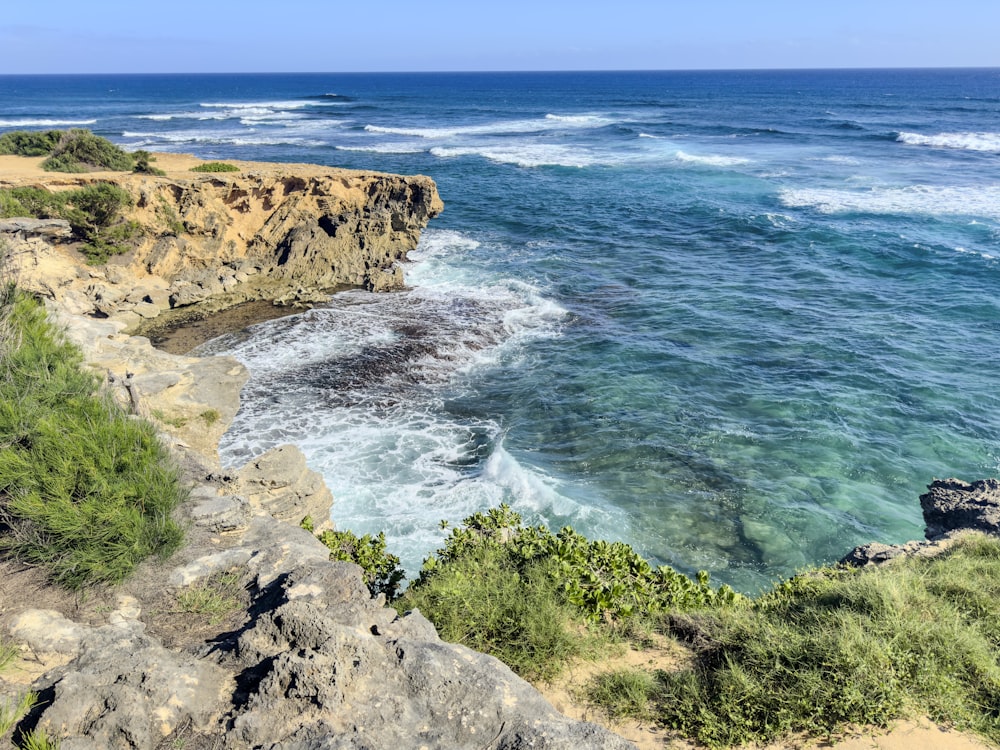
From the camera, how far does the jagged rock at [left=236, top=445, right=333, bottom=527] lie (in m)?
11.3

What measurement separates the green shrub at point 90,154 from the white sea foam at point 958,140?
6514 cm

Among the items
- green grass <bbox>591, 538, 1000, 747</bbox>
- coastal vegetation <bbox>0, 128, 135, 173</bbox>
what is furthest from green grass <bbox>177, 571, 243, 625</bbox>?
coastal vegetation <bbox>0, 128, 135, 173</bbox>

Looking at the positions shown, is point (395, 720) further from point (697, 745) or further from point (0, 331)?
point (0, 331)

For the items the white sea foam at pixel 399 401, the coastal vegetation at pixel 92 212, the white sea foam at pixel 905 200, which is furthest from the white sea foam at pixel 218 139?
the white sea foam at pixel 905 200

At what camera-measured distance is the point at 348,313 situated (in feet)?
80.6

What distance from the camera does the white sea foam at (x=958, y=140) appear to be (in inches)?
2295

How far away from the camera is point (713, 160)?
54625 millimetres

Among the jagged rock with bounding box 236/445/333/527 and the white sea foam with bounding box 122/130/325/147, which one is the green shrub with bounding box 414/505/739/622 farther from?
the white sea foam with bounding box 122/130/325/147

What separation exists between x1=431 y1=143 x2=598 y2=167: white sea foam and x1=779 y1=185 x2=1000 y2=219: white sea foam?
62.6 ft

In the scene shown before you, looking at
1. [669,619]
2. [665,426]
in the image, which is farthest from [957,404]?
[669,619]

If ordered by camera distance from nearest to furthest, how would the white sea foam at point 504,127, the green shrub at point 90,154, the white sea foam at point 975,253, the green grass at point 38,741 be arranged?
the green grass at point 38,741
the green shrub at point 90,154
the white sea foam at point 975,253
the white sea foam at point 504,127

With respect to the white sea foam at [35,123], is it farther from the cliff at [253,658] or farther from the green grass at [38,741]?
the green grass at [38,741]

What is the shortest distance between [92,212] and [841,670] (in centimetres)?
2601

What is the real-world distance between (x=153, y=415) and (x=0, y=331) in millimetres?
3511
